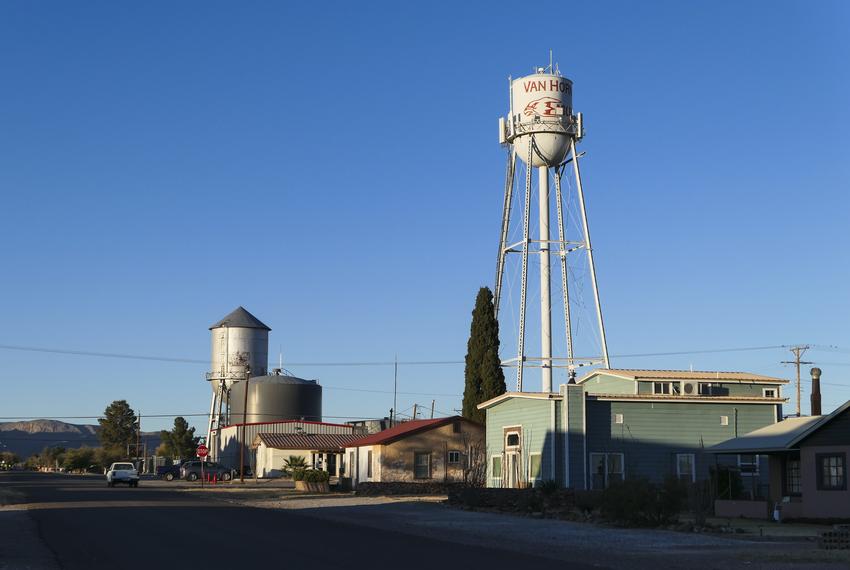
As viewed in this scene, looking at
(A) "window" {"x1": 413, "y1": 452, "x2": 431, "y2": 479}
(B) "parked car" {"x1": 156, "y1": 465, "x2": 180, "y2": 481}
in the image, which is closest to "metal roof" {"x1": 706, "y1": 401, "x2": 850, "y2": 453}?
(A) "window" {"x1": 413, "y1": 452, "x2": 431, "y2": 479}

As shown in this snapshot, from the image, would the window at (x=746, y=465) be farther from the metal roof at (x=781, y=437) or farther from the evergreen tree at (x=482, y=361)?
the evergreen tree at (x=482, y=361)

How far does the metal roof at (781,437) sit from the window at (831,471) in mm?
867

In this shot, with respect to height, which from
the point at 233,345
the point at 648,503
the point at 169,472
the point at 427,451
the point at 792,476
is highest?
the point at 233,345

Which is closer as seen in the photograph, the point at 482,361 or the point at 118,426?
the point at 482,361

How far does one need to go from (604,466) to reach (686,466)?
3.58 m

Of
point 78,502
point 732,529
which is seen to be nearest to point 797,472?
point 732,529

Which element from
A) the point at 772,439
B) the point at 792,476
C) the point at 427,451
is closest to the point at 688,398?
the point at 772,439

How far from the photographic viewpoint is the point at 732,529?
30.8 meters

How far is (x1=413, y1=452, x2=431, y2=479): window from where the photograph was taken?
195 ft

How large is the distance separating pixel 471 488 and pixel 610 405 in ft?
25.0

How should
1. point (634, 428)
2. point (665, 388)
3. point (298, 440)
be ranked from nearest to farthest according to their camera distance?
point (634, 428)
point (665, 388)
point (298, 440)

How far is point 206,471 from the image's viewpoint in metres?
87.2

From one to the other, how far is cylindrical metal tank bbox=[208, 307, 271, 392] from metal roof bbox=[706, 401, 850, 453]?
71168 mm

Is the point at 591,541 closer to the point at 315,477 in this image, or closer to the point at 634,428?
the point at 634,428
